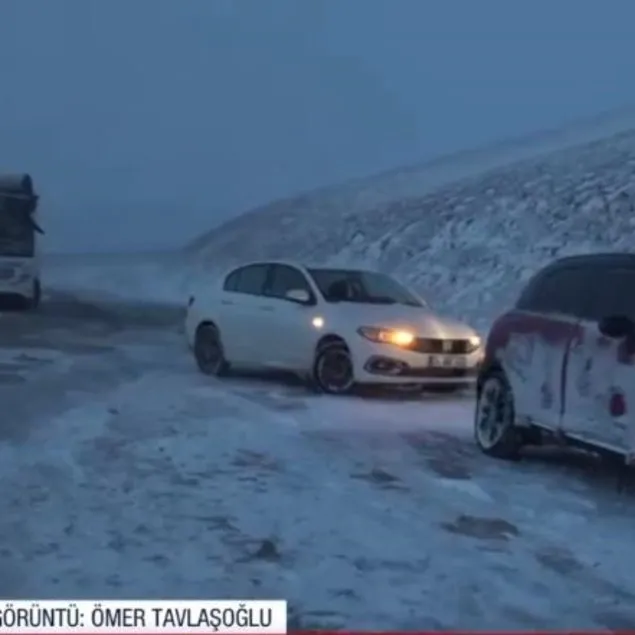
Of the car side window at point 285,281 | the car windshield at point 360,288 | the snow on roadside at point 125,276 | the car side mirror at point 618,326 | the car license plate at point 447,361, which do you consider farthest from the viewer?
the snow on roadside at point 125,276

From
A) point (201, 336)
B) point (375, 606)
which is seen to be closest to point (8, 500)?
point (375, 606)

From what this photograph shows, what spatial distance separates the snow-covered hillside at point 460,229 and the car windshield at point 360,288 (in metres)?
9.37

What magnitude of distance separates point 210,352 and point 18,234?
10037 mm

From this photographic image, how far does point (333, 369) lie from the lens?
15.0 meters

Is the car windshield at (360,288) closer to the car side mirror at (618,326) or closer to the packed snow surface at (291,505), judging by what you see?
the packed snow surface at (291,505)

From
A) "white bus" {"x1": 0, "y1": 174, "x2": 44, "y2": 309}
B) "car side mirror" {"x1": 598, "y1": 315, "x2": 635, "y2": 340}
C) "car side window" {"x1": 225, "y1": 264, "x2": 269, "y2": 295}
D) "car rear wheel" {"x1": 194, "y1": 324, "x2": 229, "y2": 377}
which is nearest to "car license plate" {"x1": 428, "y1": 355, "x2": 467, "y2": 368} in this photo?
"car side window" {"x1": 225, "y1": 264, "x2": 269, "y2": 295}

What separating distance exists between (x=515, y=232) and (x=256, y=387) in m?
17.2

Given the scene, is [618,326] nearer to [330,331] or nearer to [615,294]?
[615,294]

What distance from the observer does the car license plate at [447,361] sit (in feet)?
49.0

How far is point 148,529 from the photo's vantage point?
8102 mm

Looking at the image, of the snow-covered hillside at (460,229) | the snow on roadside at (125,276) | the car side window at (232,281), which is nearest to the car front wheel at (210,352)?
the car side window at (232,281)

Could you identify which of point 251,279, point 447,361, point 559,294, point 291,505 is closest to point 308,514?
point 291,505

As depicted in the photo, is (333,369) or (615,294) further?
(333,369)

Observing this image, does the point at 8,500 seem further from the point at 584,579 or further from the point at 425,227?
the point at 425,227
